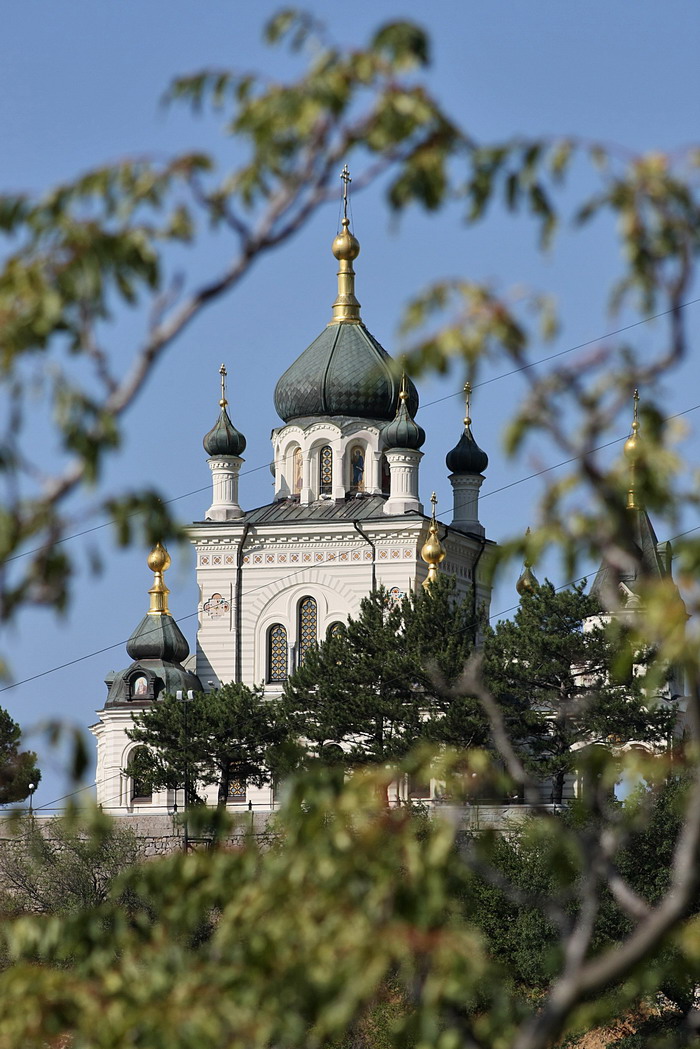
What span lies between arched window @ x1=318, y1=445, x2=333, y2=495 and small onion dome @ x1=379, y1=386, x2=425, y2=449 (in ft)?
5.81

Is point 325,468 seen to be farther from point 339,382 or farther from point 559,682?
point 559,682

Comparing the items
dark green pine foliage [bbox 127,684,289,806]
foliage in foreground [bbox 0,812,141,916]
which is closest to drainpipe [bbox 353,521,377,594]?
dark green pine foliage [bbox 127,684,289,806]

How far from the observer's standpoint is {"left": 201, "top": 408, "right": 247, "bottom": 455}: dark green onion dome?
4772 cm

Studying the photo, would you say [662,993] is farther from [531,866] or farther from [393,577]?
[393,577]

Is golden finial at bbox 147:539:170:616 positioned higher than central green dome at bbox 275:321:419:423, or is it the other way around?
central green dome at bbox 275:321:419:423

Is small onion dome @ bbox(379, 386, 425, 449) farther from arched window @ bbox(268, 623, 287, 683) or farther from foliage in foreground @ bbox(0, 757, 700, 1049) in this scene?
foliage in foreground @ bbox(0, 757, 700, 1049)

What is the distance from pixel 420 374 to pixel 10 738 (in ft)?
133

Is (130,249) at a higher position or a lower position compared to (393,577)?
lower

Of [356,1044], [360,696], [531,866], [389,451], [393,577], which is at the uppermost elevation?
[389,451]

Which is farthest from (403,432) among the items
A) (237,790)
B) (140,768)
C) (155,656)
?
(140,768)

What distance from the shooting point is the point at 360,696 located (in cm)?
3725

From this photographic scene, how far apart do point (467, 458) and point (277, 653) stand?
6.89 m

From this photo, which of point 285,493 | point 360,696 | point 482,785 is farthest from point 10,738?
point 482,785

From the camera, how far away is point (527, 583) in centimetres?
4122
